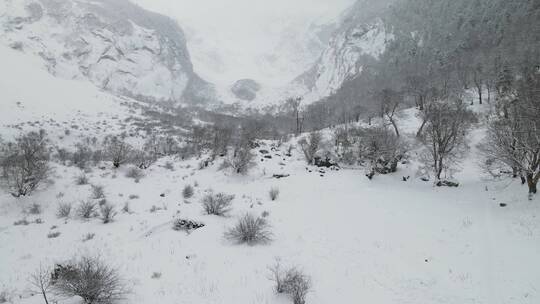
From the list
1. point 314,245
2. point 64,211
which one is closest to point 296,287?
point 314,245

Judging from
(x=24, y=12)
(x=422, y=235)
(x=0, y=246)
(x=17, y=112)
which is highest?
(x=24, y=12)

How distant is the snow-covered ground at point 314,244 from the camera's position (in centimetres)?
751

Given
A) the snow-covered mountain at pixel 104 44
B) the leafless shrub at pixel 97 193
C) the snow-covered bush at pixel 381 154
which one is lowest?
the leafless shrub at pixel 97 193

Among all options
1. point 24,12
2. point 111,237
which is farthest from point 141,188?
point 24,12

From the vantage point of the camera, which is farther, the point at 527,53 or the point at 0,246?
the point at 527,53

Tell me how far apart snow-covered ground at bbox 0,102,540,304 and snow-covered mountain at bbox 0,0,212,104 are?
87.7 metres

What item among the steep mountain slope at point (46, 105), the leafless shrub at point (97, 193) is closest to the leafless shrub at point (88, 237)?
the leafless shrub at point (97, 193)

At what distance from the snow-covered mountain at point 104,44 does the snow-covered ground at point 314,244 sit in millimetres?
87688

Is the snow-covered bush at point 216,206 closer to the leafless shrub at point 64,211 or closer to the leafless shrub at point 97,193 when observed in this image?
the leafless shrub at point 64,211

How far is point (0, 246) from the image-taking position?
10.9 meters

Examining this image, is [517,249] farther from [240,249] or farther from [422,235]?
[240,249]

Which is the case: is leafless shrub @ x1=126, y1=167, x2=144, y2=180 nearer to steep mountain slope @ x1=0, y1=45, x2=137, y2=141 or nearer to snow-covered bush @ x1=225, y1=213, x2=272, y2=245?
snow-covered bush @ x1=225, y1=213, x2=272, y2=245

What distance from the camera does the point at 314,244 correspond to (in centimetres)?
1057

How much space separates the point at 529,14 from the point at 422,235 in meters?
95.8
